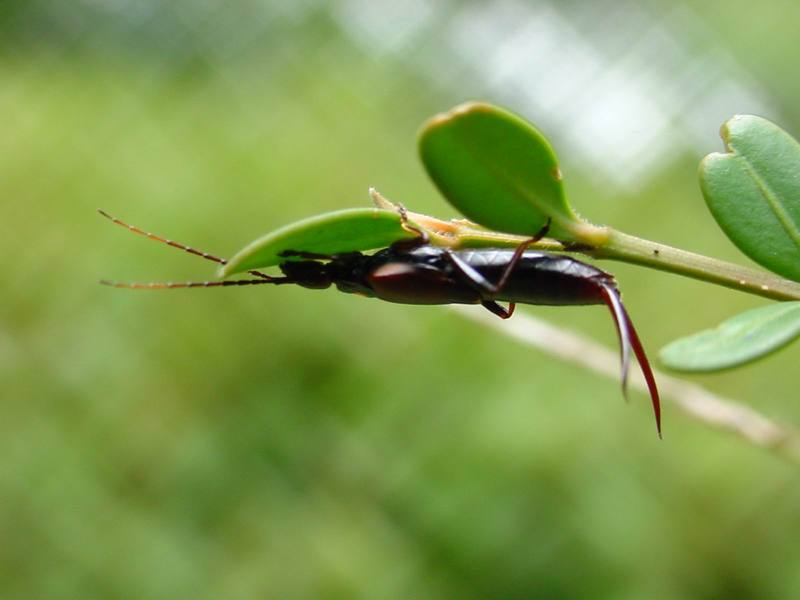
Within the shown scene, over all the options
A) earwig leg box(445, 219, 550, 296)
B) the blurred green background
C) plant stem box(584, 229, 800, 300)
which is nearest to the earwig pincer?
earwig leg box(445, 219, 550, 296)

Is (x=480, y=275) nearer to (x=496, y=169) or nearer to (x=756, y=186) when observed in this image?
(x=496, y=169)

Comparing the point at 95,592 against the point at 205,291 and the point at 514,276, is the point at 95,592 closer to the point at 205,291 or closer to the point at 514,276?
the point at 205,291

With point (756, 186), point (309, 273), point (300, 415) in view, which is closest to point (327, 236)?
point (309, 273)

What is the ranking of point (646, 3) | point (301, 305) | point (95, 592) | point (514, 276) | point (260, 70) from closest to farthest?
point (514, 276), point (95, 592), point (301, 305), point (260, 70), point (646, 3)

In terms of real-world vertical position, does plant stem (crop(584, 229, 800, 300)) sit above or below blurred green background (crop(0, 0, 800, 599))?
above

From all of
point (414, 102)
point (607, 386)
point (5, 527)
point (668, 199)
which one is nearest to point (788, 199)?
point (607, 386)

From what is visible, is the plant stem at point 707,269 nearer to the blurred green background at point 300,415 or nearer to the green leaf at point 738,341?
the green leaf at point 738,341

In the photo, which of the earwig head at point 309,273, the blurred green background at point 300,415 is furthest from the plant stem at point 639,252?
the blurred green background at point 300,415

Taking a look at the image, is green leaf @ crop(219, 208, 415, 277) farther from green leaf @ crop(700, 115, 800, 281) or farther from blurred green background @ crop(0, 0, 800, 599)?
blurred green background @ crop(0, 0, 800, 599)
